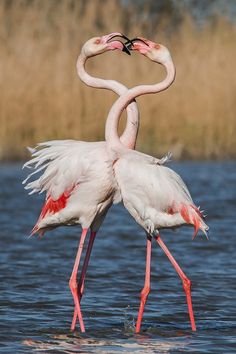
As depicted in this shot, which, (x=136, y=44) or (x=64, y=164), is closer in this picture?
(x=64, y=164)

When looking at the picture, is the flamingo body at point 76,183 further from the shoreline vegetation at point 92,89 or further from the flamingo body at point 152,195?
the shoreline vegetation at point 92,89

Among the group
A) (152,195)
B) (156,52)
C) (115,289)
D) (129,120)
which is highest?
(156,52)

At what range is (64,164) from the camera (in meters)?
7.00

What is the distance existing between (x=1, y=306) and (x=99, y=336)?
1058 millimetres

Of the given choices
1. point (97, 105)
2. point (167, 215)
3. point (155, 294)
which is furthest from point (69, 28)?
point (167, 215)

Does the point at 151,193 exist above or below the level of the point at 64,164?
below

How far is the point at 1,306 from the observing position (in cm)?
772

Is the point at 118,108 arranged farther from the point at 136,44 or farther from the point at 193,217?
the point at 193,217

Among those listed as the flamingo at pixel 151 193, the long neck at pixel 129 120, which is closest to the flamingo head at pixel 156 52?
the long neck at pixel 129 120

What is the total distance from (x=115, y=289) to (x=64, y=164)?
1.73 meters

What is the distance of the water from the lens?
6762 mm

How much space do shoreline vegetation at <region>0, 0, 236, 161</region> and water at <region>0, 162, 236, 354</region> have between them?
2136 millimetres

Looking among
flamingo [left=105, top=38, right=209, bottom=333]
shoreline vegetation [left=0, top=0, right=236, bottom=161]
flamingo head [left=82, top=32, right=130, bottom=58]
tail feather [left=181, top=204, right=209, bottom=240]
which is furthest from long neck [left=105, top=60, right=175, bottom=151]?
shoreline vegetation [left=0, top=0, right=236, bottom=161]

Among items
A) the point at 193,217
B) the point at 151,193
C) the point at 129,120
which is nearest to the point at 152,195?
the point at 151,193
